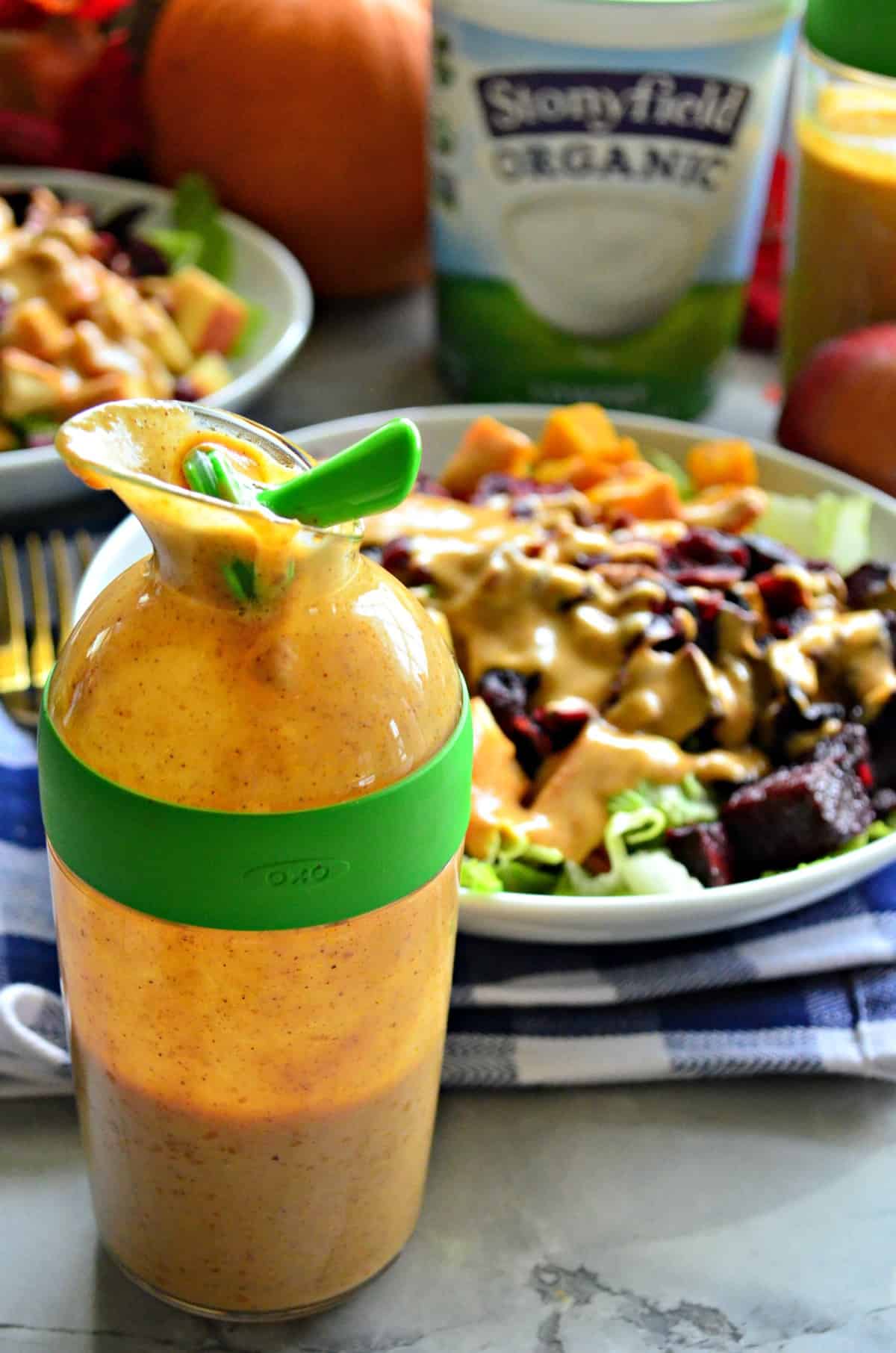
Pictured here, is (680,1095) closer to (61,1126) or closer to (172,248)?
(61,1126)

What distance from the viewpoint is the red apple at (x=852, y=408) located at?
1485 mm

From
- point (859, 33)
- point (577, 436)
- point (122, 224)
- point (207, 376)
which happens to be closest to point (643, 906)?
point (577, 436)

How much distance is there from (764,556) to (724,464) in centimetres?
21

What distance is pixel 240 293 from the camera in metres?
1.81

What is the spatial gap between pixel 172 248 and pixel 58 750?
4.39ft

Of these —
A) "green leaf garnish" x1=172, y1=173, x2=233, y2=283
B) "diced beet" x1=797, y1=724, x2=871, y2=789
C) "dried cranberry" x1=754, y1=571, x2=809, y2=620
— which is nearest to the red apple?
"dried cranberry" x1=754, y1=571, x2=809, y2=620

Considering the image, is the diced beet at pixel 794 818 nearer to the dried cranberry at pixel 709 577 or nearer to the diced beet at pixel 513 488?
the dried cranberry at pixel 709 577

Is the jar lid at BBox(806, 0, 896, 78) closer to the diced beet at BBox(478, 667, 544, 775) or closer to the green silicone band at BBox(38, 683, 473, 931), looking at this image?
the diced beet at BBox(478, 667, 544, 775)

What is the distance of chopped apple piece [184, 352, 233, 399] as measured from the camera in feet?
5.17

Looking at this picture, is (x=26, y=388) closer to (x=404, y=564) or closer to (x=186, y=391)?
(x=186, y=391)

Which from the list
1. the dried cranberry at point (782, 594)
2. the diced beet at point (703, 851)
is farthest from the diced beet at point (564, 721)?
the dried cranberry at point (782, 594)

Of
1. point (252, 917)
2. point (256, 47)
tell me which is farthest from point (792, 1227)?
point (256, 47)

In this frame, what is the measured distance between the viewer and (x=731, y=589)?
117cm

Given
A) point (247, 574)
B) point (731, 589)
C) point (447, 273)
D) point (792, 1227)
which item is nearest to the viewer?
point (247, 574)
